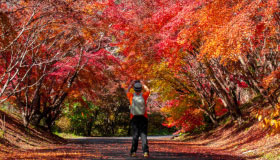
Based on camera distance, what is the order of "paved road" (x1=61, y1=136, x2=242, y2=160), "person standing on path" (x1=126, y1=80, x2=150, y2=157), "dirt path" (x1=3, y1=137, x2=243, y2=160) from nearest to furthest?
1. "person standing on path" (x1=126, y1=80, x2=150, y2=157)
2. "dirt path" (x1=3, y1=137, x2=243, y2=160)
3. "paved road" (x1=61, y1=136, x2=242, y2=160)

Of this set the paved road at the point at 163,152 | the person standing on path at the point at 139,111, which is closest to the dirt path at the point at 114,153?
the paved road at the point at 163,152

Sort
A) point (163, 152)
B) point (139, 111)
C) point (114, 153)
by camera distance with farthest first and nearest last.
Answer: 1. point (163, 152)
2. point (114, 153)
3. point (139, 111)

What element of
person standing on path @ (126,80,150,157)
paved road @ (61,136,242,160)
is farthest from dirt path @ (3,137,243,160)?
person standing on path @ (126,80,150,157)

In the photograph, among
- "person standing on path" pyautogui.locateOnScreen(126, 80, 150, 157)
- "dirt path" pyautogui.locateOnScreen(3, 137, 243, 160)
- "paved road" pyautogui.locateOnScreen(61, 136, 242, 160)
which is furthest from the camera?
"paved road" pyautogui.locateOnScreen(61, 136, 242, 160)

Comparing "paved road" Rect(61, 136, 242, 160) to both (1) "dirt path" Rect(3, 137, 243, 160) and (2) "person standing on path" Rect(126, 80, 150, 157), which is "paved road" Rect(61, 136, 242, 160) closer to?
(1) "dirt path" Rect(3, 137, 243, 160)

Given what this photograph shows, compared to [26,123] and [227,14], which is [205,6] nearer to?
[227,14]

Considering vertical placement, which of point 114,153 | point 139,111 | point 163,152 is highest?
point 139,111

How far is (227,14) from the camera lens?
9.01 m

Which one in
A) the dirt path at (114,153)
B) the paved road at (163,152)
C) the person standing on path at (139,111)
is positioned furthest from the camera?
the paved road at (163,152)

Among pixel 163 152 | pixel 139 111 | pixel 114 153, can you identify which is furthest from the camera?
pixel 163 152

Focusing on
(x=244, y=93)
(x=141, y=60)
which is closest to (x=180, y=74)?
(x=141, y=60)

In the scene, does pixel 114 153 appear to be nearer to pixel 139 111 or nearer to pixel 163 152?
pixel 163 152

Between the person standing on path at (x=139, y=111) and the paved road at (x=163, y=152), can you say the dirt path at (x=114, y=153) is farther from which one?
the person standing on path at (x=139, y=111)

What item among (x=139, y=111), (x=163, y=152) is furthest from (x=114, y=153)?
(x=139, y=111)
